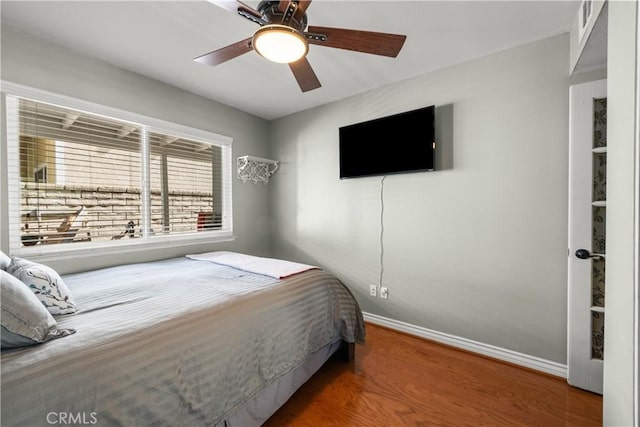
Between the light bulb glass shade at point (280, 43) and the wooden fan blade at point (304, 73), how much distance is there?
0.13 metres

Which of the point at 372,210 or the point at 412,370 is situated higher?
the point at 372,210

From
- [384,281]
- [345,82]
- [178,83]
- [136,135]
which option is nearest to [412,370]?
[384,281]

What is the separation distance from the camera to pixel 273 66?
92.2 inches

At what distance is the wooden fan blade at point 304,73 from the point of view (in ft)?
5.32

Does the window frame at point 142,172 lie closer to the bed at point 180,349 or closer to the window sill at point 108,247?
the window sill at point 108,247

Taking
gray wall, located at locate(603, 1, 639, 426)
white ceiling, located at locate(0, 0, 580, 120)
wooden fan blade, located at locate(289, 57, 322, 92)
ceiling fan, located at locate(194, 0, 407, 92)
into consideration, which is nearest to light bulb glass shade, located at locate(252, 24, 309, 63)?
ceiling fan, located at locate(194, 0, 407, 92)

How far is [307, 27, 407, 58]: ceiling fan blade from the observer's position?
1340 mm

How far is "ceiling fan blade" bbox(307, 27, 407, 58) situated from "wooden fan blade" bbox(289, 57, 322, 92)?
0.20 metres

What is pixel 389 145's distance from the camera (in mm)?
2557

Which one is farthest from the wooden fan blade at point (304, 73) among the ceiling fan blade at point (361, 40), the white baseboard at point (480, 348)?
the white baseboard at point (480, 348)

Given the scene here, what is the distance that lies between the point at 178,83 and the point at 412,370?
10.9 ft

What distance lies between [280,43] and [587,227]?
7.27 feet

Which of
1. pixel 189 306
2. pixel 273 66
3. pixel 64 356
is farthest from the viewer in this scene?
pixel 273 66

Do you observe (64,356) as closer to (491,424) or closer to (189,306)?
(189,306)
